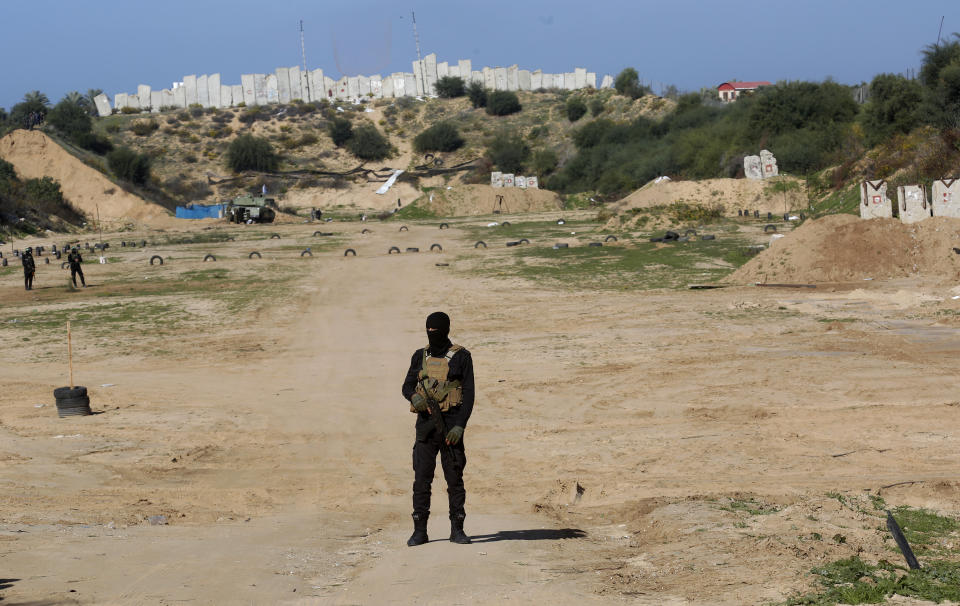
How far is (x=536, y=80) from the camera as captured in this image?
397 feet

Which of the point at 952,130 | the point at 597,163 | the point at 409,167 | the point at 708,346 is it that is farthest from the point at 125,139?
the point at 708,346

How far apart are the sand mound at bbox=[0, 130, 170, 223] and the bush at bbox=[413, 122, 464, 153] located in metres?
33.1

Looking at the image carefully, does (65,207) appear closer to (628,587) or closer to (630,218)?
(630,218)

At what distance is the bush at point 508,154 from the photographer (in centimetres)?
8838

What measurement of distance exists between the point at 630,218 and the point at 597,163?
35187 millimetres

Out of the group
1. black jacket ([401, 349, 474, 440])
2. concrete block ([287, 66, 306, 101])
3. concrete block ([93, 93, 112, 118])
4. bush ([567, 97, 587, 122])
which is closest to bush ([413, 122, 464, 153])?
bush ([567, 97, 587, 122])

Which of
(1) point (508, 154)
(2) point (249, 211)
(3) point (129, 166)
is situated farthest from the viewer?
(1) point (508, 154)

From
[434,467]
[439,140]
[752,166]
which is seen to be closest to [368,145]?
[439,140]

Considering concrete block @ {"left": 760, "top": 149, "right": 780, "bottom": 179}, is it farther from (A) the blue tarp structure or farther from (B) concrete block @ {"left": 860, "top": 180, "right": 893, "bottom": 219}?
(A) the blue tarp structure

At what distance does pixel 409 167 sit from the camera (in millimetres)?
94375

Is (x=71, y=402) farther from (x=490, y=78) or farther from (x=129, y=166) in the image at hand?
(x=490, y=78)

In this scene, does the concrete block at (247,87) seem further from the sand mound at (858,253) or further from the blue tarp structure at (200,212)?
the sand mound at (858,253)

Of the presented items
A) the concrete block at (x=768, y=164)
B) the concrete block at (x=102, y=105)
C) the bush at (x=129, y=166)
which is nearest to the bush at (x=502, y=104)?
the bush at (x=129, y=166)

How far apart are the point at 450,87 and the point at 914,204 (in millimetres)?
94637
